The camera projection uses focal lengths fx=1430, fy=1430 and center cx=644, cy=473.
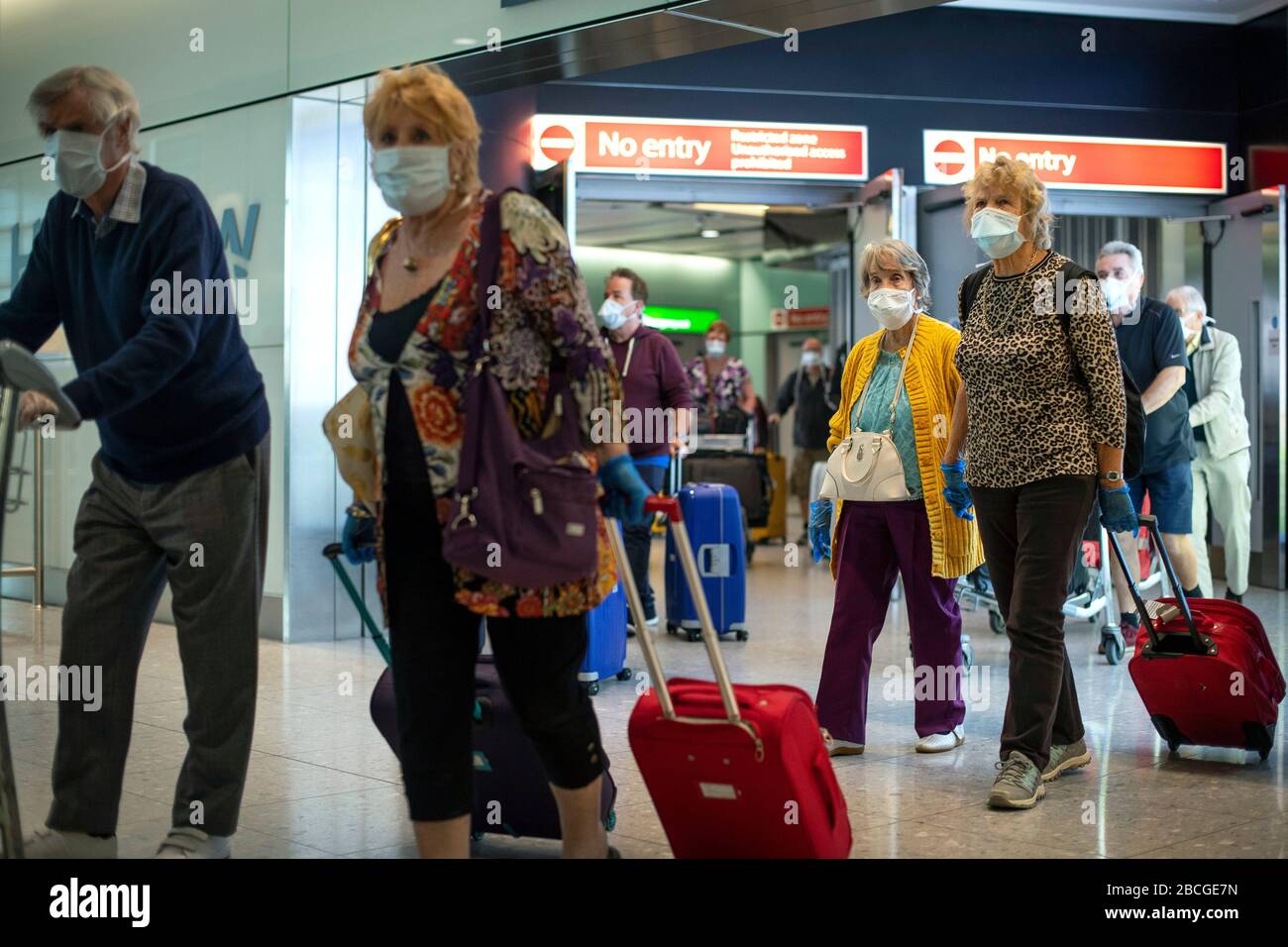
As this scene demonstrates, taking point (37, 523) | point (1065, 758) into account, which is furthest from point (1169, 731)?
point (37, 523)

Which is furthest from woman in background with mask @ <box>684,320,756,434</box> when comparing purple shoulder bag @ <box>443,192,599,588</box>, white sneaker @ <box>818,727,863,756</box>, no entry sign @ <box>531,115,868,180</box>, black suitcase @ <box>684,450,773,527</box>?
purple shoulder bag @ <box>443,192,599,588</box>

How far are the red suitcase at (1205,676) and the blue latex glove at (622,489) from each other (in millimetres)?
2089

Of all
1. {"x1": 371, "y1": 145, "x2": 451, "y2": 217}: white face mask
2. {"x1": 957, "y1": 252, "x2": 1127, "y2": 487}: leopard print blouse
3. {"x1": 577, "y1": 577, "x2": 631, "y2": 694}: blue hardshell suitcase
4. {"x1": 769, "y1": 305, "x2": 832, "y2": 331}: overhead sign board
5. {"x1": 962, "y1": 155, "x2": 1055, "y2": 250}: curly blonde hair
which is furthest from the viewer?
{"x1": 769, "y1": 305, "x2": 832, "y2": 331}: overhead sign board

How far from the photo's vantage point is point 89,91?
A: 3059 mm

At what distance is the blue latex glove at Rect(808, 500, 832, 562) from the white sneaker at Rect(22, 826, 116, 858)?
239cm

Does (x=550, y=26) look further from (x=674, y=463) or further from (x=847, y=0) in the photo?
(x=674, y=463)

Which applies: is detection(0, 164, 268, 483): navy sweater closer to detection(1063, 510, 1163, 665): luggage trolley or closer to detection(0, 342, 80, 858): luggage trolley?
detection(0, 342, 80, 858): luggage trolley

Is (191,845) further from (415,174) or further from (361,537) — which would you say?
(415,174)

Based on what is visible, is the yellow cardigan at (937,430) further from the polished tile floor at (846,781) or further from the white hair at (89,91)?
the white hair at (89,91)

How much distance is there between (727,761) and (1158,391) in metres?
4.10

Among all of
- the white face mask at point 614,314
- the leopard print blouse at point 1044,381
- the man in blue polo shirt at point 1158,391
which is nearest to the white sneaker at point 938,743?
the leopard print blouse at point 1044,381

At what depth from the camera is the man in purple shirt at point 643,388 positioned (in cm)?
682

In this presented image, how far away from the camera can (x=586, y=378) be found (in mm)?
2629

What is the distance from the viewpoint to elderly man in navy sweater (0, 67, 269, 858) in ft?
10.1
